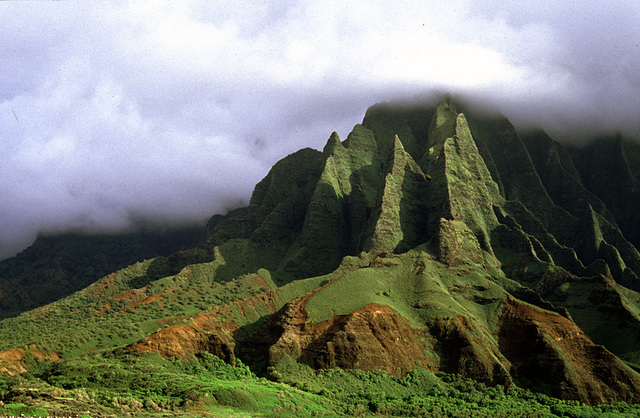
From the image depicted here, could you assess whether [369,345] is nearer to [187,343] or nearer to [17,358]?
[187,343]

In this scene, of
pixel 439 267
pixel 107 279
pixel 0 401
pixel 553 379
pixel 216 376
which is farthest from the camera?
pixel 107 279

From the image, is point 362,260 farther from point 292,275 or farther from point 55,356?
point 55,356

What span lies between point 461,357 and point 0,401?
272 feet

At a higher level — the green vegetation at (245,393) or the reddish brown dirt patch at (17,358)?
the reddish brown dirt patch at (17,358)

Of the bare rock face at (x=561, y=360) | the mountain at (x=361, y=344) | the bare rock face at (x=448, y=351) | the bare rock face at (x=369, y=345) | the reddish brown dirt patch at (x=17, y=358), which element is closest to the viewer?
the mountain at (x=361, y=344)

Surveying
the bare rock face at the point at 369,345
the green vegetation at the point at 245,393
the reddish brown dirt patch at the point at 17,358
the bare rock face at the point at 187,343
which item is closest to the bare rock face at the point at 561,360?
the green vegetation at the point at 245,393

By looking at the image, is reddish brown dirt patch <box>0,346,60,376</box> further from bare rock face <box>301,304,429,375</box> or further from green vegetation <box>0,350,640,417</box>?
bare rock face <box>301,304,429,375</box>

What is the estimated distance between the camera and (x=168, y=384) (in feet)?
295

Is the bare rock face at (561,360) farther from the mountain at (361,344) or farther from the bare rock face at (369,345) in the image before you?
the bare rock face at (369,345)

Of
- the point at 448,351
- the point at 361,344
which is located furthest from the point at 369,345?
the point at 448,351

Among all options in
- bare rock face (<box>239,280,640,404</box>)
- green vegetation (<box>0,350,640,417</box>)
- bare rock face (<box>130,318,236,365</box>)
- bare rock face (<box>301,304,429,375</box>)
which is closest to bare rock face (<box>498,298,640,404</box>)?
bare rock face (<box>239,280,640,404</box>)

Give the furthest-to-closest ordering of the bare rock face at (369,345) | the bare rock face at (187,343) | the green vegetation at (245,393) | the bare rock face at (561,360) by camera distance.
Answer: the bare rock face at (561,360)
the bare rock face at (369,345)
the bare rock face at (187,343)
the green vegetation at (245,393)

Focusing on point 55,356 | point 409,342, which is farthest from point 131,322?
point 409,342

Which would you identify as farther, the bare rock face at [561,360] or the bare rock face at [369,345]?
the bare rock face at [561,360]
